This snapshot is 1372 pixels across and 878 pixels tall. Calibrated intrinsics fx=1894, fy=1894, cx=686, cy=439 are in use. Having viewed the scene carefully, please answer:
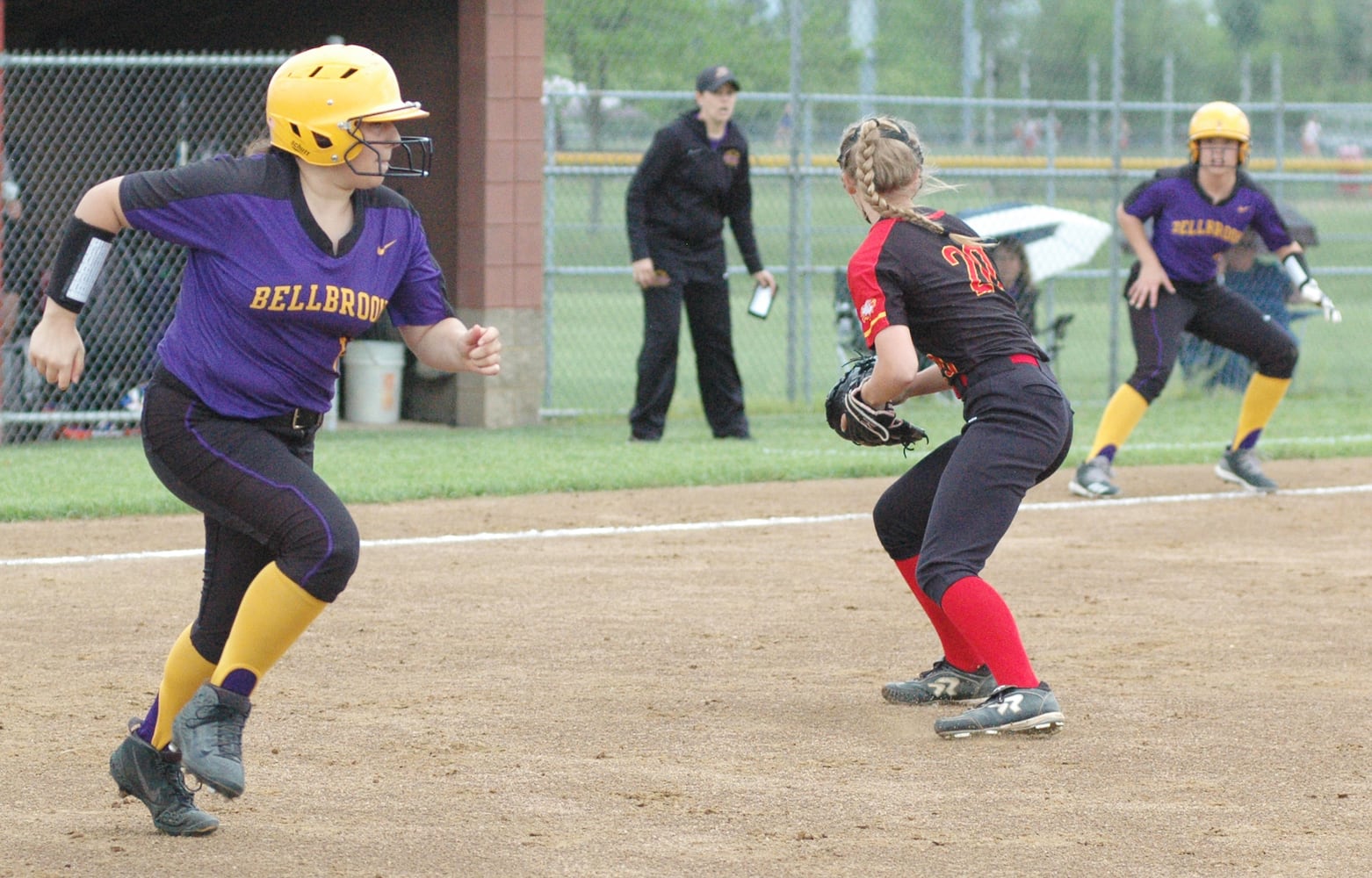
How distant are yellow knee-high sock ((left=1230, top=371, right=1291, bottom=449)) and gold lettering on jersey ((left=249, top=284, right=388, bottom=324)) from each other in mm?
7071

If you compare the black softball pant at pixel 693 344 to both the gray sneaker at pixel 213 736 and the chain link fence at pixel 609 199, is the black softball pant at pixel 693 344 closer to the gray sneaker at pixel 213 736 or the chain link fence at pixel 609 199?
the chain link fence at pixel 609 199

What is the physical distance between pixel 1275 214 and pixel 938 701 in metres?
5.61

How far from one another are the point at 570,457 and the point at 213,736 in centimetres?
732

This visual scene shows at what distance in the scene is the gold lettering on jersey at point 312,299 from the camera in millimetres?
4350

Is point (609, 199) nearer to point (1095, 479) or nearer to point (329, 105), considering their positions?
point (1095, 479)

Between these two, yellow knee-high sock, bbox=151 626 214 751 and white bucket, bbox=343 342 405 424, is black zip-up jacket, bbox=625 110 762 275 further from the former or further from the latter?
yellow knee-high sock, bbox=151 626 214 751

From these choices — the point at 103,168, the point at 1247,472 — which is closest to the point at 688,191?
the point at 1247,472

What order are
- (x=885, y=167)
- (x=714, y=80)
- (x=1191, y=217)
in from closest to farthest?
(x=885, y=167) → (x=1191, y=217) → (x=714, y=80)

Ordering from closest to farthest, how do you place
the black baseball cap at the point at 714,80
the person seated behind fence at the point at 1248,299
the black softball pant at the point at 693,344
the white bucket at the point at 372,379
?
1. the black baseball cap at the point at 714,80
2. the black softball pant at the point at 693,344
3. the white bucket at the point at 372,379
4. the person seated behind fence at the point at 1248,299

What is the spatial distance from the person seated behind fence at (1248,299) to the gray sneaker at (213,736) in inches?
492

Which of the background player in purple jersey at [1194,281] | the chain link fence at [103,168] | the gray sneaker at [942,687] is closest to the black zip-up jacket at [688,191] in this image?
the chain link fence at [103,168]

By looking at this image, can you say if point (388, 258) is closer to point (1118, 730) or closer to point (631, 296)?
point (1118, 730)

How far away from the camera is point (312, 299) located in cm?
438

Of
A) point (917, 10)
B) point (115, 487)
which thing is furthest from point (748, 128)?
point (115, 487)
